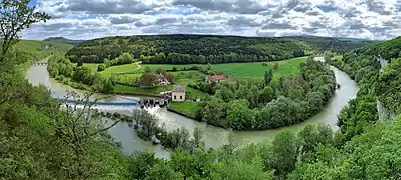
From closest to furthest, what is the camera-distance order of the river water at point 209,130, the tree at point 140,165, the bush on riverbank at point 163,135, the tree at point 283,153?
1. the tree at point 140,165
2. the tree at point 283,153
3. the bush on riverbank at point 163,135
4. the river water at point 209,130

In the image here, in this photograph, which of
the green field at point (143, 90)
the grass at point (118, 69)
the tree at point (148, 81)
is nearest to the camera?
the green field at point (143, 90)

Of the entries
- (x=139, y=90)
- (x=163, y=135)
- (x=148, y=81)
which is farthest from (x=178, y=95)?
(x=163, y=135)

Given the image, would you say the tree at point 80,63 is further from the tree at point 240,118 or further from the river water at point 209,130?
the tree at point 240,118

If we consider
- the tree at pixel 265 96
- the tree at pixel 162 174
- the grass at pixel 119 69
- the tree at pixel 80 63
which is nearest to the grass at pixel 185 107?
the tree at pixel 265 96

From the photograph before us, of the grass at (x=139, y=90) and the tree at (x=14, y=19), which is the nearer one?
the tree at (x=14, y=19)

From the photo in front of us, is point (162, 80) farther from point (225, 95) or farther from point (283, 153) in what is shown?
point (283, 153)

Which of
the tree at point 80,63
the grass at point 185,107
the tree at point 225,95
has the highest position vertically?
the tree at point 225,95

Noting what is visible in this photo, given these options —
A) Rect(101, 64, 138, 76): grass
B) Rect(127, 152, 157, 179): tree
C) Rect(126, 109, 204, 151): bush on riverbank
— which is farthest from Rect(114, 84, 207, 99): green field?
Rect(127, 152, 157, 179): tree
